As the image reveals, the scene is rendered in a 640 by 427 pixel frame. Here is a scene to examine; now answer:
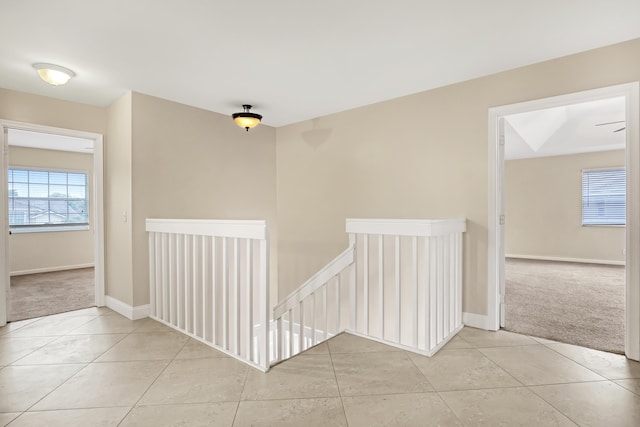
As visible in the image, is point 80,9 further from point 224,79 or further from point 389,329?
point 389,329

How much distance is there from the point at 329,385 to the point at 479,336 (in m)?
1.55

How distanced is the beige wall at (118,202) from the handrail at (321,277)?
162cm

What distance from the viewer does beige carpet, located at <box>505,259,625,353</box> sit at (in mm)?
2846

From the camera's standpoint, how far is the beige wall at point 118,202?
3332 millimetres

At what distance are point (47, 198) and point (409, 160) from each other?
6.74 meters

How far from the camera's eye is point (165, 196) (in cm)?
355

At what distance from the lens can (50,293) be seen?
4387 mm

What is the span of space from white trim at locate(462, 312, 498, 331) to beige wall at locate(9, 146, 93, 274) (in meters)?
7.00

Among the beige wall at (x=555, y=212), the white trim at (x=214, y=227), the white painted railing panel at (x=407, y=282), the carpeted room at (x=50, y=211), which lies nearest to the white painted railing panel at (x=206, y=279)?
the white trim at (x=214, y=227)

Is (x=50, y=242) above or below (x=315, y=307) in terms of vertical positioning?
above

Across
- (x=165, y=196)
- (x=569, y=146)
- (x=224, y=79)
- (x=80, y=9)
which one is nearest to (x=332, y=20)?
(x=224, y=79)

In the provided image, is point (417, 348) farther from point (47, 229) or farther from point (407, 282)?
point (47, 229)

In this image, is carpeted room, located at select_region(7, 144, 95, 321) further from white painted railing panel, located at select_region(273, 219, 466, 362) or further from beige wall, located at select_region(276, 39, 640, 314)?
white painted railing panel, located at select_region(273, 219, 466, 362)

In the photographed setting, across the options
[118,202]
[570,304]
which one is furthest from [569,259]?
[118,202]
